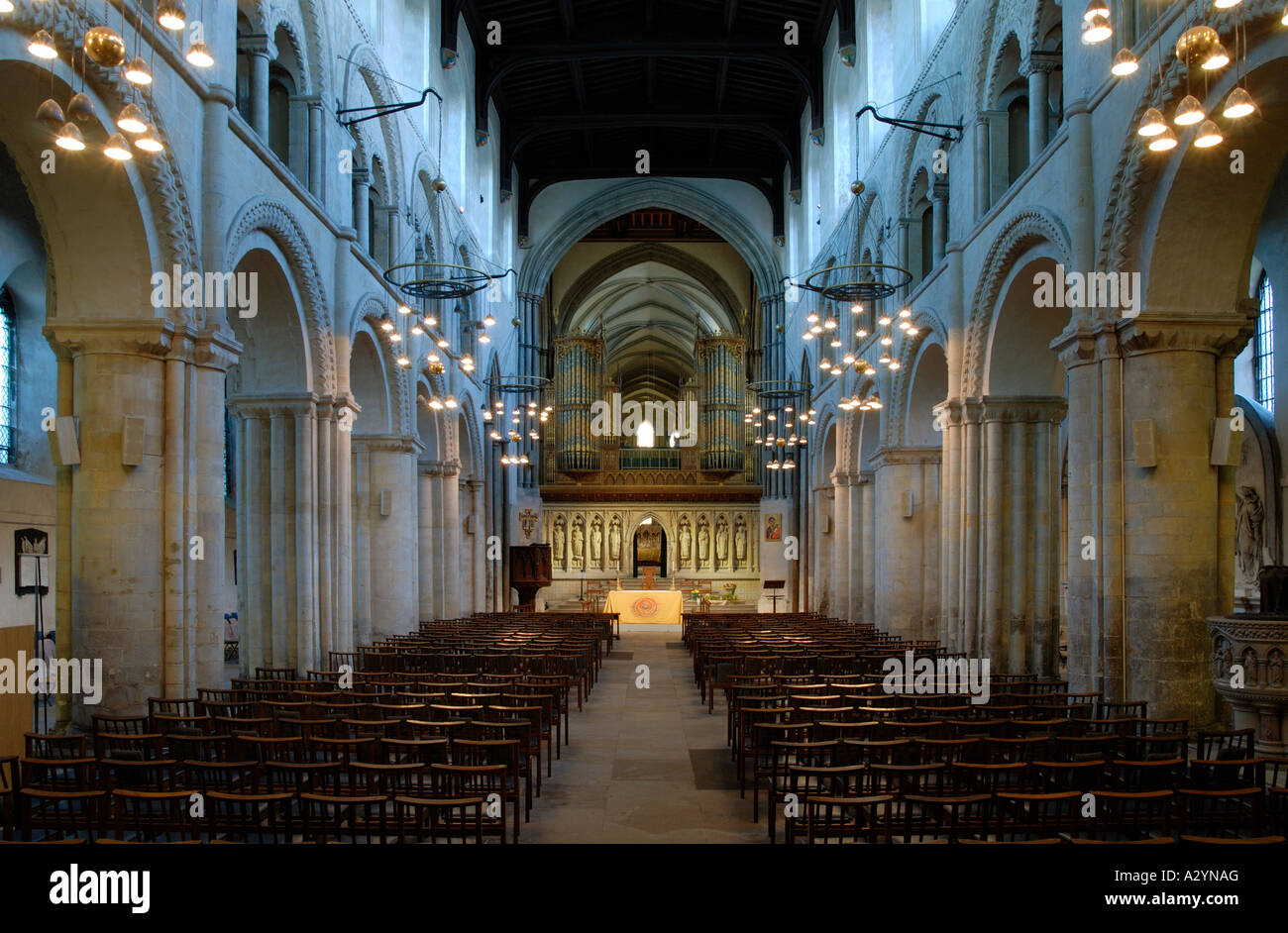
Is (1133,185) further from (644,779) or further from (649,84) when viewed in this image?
(649,84)

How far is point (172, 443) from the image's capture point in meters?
10.9

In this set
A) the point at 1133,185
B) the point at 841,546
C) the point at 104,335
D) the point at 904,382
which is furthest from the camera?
the point at 841,546

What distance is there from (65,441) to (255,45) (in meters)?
6.86

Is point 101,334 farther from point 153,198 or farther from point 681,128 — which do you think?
point 681,128

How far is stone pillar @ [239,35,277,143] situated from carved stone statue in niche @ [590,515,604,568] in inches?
1224

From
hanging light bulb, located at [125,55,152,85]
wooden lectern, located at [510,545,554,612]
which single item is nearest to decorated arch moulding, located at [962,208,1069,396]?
hanging light bulb, located at [125,55,152,85]

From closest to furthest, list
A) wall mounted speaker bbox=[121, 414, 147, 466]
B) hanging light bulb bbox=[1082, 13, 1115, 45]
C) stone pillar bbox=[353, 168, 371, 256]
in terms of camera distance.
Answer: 1. hanging light bulb bbox=[1082, 13, 1115, 45]
2. wall mounted speaker bbox=[121, 414, 147, 466]
3. stone pillar bbox=[353, 168, 371, 256]

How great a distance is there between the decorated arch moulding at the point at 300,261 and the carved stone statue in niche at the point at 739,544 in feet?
95.1

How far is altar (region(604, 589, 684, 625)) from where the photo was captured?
99.8 feet

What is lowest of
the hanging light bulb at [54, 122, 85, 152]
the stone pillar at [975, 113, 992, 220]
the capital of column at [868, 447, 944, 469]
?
the capital of column at [868, 447, 944, 469]

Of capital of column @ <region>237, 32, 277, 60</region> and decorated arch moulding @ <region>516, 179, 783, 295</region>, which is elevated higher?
decorated arch moulding @ <region>516, 179, 783, 295</region>

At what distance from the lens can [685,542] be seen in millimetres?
43969

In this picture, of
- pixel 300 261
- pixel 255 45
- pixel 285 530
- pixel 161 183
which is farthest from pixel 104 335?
pixel 255 45

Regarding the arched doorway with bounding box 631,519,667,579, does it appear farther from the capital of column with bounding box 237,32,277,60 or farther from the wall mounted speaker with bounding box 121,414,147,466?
the wall mounted speaker with bounding box 121,414,147,466
